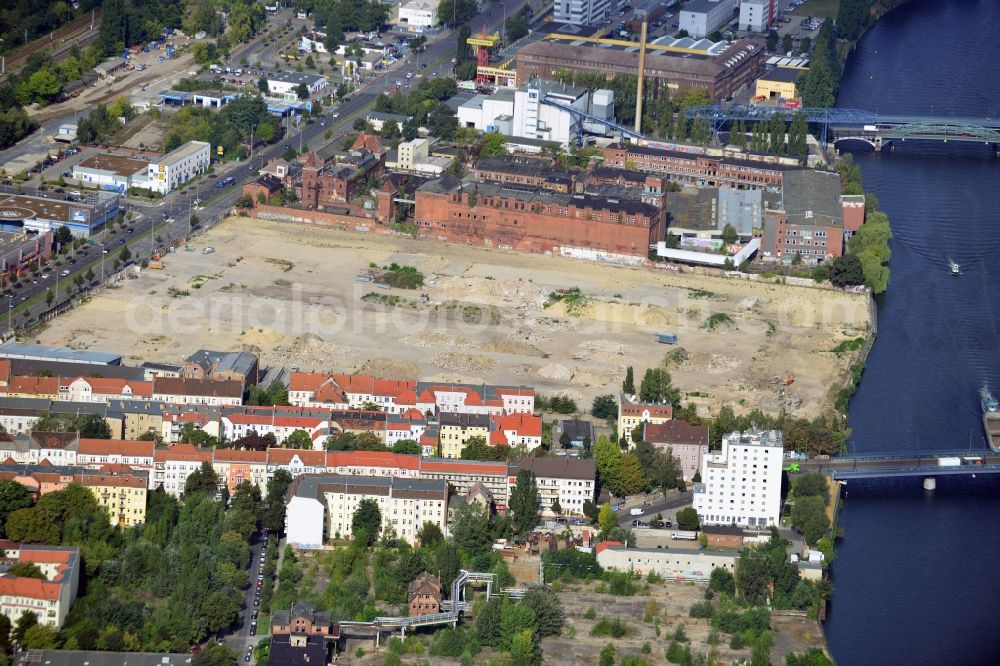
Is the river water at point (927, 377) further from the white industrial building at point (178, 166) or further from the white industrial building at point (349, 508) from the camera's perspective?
the white industrial building at point (178, 166)

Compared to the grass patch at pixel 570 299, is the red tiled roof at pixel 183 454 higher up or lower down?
lower down

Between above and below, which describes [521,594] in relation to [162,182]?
below

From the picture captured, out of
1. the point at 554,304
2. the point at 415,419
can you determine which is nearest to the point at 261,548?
the point at 415,419

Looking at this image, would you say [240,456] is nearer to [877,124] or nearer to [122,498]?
[122,498]

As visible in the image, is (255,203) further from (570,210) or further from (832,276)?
(832,276)

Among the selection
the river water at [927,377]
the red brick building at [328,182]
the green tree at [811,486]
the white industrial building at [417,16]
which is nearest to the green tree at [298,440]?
the green tree at [811,486]

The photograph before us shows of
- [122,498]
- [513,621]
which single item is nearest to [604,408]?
[513,621]
